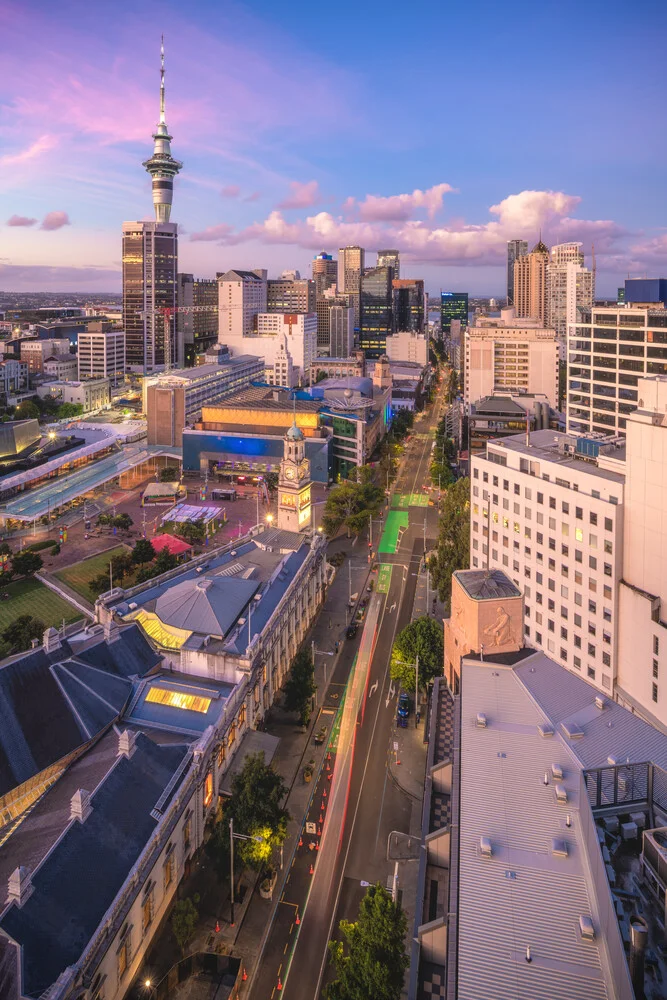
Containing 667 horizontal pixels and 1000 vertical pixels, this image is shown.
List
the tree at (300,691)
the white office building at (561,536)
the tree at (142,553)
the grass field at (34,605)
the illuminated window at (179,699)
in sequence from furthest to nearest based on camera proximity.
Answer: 1. the tree at (142,553)
2. the grass field at (34,605)
3. the white office building at (561,536)
4. the tree at (300,691)
5. the illuminated window at (179,699)

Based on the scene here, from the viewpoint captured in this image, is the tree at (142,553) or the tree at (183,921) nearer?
the tree at (183,921)

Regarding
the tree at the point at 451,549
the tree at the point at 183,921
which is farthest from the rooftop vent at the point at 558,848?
the tree at the point at 451,549

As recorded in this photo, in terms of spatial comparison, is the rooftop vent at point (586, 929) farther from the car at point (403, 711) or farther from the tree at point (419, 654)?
the tree at point (419, 654)

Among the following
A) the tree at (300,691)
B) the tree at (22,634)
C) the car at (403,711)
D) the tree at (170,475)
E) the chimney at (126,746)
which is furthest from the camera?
the tree at (170,475)

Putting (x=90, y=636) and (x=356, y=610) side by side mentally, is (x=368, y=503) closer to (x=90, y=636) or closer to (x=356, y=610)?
(x=356, y=610)

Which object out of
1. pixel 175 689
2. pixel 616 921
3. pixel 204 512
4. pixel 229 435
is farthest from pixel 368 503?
pixel 616 921

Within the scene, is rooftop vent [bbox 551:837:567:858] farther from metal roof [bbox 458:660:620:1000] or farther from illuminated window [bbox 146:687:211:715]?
illuminated window [bbox 146:687:211:715]

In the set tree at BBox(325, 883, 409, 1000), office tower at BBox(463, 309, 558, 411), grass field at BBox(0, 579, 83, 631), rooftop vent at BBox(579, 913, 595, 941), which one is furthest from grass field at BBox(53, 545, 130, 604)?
office tower at BBox(463, 309, 558, 411)
